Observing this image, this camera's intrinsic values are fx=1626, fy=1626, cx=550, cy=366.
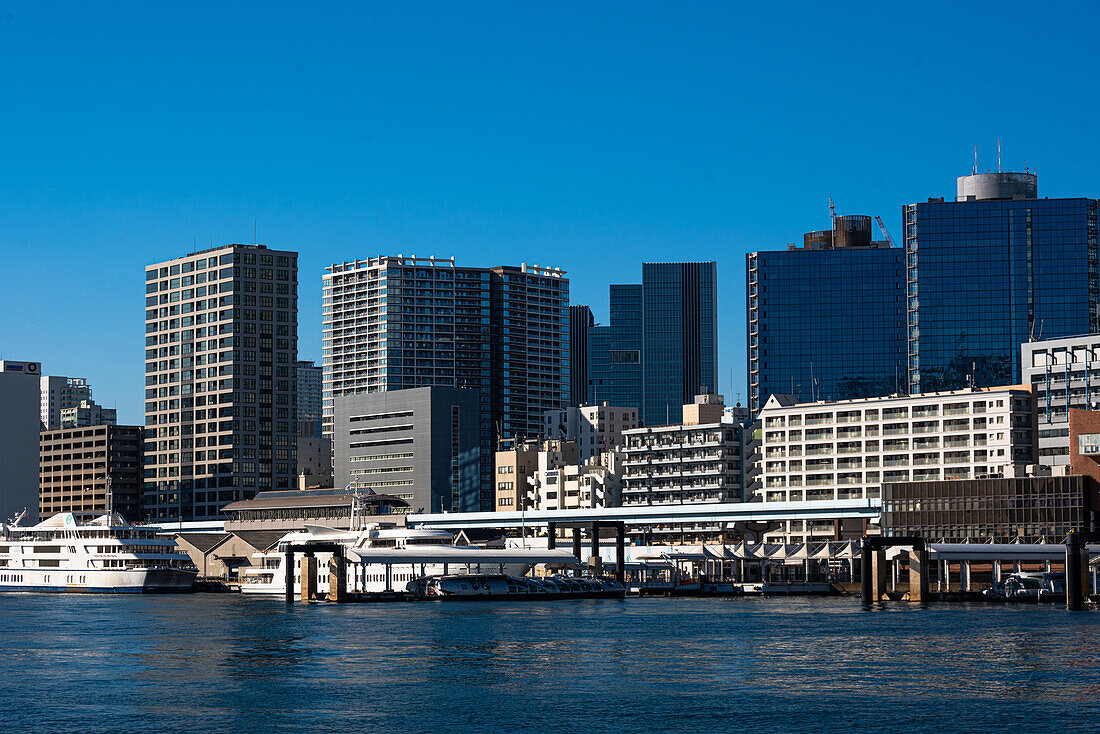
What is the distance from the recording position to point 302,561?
655 feet

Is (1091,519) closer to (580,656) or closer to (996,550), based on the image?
(996,550)

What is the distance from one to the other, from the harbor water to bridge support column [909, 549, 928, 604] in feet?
89.1

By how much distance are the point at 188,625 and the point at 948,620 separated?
2424 inches

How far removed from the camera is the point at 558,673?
292 feet

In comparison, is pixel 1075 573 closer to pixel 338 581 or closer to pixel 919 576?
pixel 919 576

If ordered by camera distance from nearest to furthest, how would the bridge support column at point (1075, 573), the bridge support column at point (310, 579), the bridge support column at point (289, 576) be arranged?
the bridge support column at point (1075, 573) → the bridge support column at point (289, 576) → the bridge support column at point (310, 579)

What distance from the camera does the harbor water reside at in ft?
233

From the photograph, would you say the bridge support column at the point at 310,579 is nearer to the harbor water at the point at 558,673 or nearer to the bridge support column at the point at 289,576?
the bridge support column at the point at 289,576

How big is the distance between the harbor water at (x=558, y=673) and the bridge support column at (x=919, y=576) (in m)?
27.2

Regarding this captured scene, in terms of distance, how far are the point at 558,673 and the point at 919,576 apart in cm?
9107

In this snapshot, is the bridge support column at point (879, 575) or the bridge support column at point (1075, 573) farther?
the bridge support column at point (879, 575)

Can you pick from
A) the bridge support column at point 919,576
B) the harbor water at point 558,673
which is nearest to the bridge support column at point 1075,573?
the harbor water at point 558,673

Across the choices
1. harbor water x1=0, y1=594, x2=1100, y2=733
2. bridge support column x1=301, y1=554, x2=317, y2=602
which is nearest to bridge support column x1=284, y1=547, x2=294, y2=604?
bridge support column x1=301, y1=554, x2=317, y2=602

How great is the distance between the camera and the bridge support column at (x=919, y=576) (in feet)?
559
